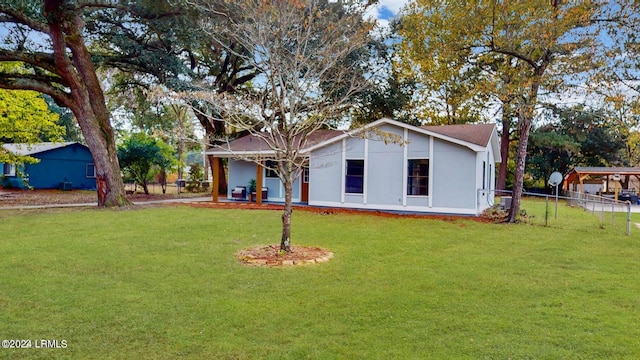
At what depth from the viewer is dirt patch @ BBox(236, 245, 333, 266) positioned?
647cm

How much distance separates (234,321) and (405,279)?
8.55ft

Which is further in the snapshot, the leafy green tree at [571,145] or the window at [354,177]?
the leafy green tree at [571,145]

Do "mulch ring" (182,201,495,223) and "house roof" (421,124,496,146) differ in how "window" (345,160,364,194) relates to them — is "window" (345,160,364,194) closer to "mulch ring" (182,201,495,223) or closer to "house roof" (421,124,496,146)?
"mulch ring" (182,201,495,223)

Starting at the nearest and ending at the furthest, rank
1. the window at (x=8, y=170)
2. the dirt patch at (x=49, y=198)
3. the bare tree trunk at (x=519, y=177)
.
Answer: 1. the bare tree trunk at (x=519, y=177)
2. the dirt patch at (x=49, y=198)
3. the window at (x=8, y=170)

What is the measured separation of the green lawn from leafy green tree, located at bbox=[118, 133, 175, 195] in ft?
40.8

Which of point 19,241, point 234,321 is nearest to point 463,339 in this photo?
point 234,321

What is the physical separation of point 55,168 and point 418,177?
2191cm

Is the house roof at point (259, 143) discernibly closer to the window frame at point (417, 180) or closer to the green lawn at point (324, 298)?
the window frame at point (417, 180)

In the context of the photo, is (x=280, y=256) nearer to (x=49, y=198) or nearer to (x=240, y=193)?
(x=240, y=193)

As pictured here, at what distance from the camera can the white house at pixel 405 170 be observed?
539 inches

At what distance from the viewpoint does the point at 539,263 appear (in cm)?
682

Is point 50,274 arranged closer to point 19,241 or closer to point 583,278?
point 19,241

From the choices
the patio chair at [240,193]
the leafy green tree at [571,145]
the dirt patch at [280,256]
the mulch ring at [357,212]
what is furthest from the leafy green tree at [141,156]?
the leafy green tree at [571,145]

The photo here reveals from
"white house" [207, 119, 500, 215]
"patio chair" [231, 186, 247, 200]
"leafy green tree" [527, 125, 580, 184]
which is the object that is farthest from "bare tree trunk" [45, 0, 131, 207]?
"leafy green tree" [527, 125, 580, 184]
